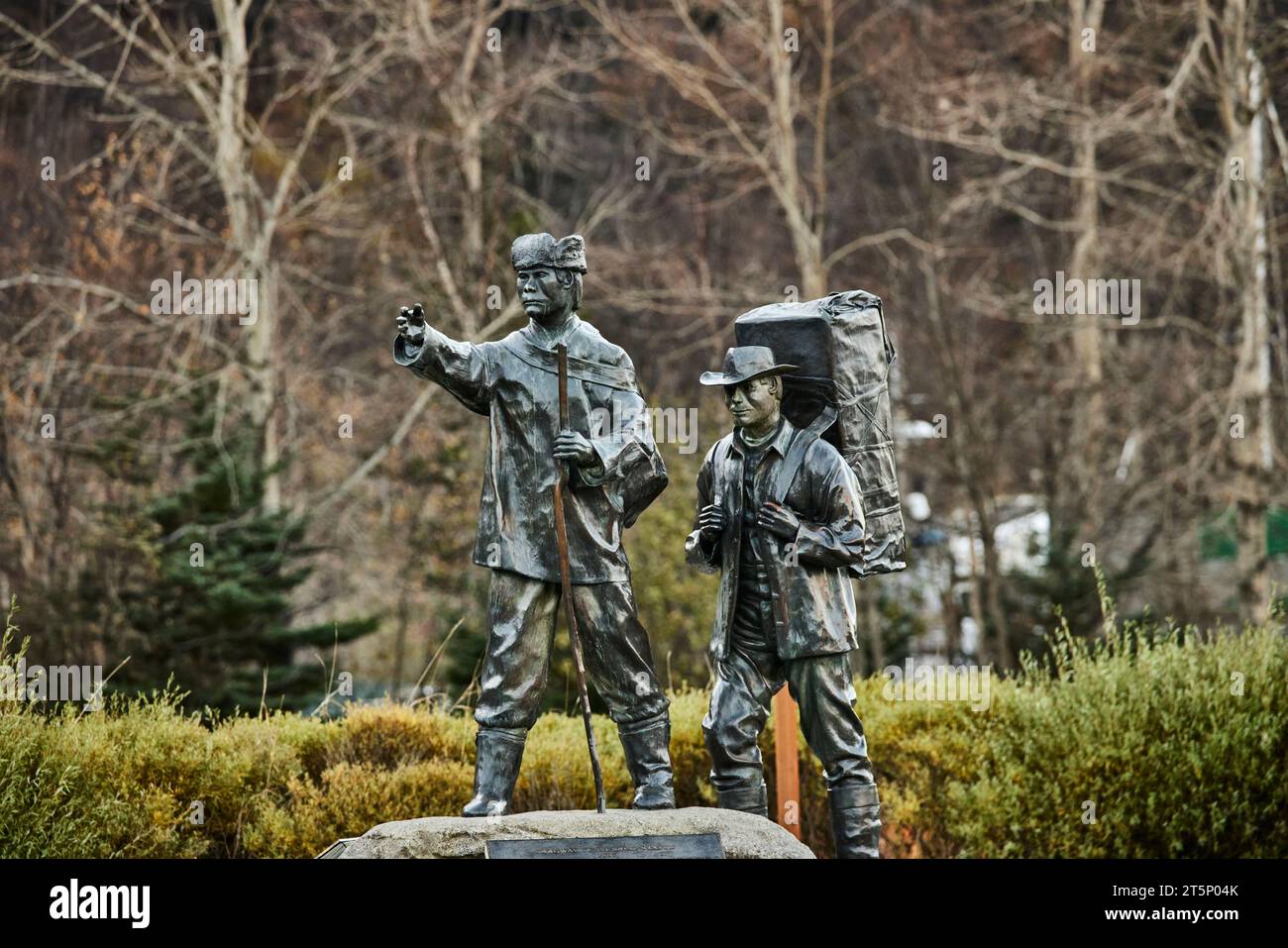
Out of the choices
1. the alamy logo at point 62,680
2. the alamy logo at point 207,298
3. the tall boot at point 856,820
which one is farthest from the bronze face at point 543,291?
the alamy logo at point 207,298

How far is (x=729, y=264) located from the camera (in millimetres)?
26422

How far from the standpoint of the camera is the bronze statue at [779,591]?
7.85 meters

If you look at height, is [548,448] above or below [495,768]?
above

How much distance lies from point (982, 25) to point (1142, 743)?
65.5 feet

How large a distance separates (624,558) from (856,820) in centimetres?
153

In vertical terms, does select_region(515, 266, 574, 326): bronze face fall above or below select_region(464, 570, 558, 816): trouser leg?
above

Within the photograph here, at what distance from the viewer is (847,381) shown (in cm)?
830

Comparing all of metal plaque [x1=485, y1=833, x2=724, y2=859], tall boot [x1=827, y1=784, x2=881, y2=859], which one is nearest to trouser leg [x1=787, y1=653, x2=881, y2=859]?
tall boot [x1=827, y1=784, x2=881, y2=859]

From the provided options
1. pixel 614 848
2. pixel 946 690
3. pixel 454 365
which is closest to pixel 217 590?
pixel 946 690

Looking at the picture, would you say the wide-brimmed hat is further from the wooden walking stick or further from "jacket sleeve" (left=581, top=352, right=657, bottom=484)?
the wooden walking stick

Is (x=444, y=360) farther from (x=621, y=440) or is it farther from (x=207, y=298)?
(x=207, y=298)

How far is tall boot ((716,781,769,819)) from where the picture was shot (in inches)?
316

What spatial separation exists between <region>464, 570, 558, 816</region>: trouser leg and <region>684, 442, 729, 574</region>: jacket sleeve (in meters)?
0.69
